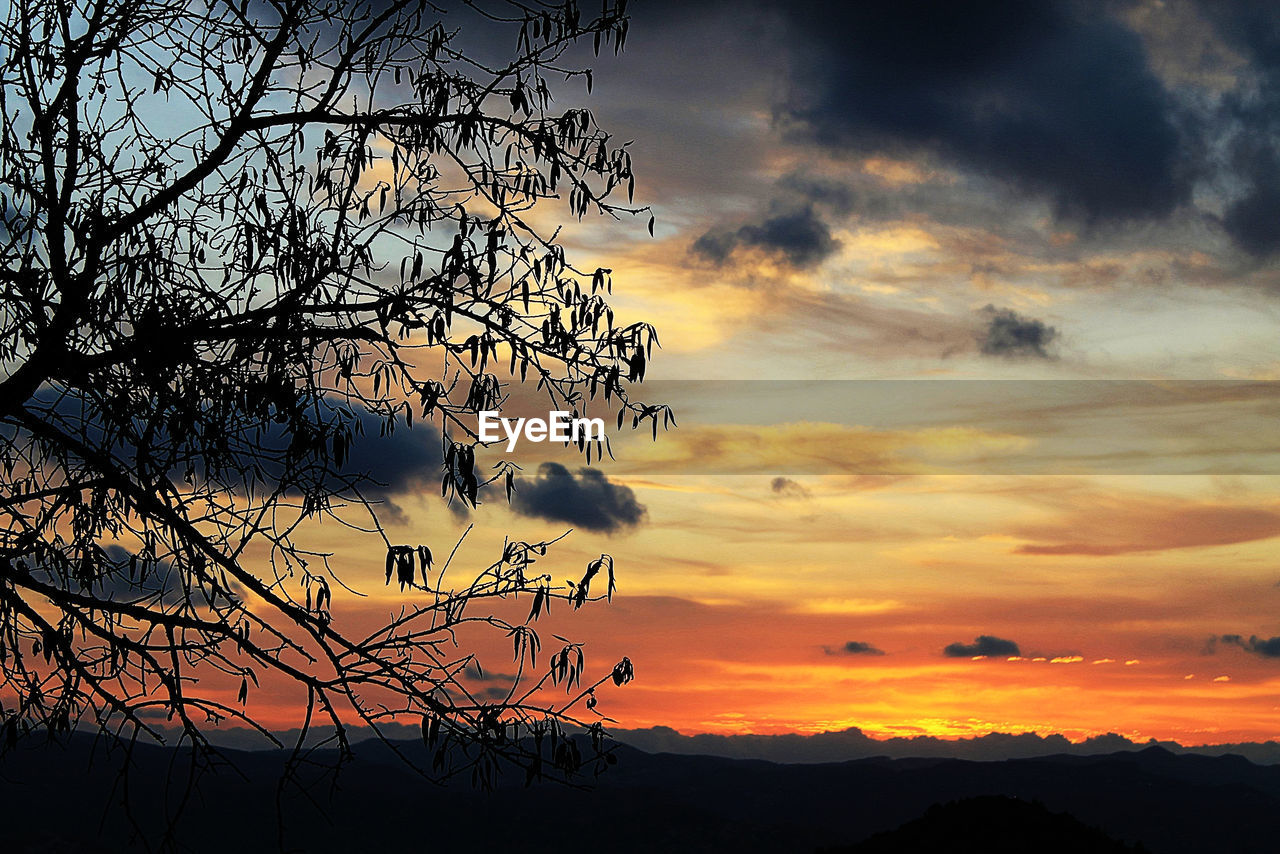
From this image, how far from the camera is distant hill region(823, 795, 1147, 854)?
30094mm

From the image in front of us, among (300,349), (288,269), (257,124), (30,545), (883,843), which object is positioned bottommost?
(883,843)

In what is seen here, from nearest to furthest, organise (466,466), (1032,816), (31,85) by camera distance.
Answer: (466,466) → (31,85) → (1032,816)

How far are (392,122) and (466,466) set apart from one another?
8.78ft

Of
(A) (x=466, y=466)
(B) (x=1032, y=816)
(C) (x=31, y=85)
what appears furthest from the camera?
(B) (x=1032, y=816)

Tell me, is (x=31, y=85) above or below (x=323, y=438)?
above

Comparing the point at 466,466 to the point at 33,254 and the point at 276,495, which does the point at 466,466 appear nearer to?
the point at 276,495

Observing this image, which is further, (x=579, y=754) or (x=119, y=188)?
(x=119, y=188)

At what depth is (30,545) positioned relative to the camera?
26.4ft

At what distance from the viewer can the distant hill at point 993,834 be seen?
3009 cm

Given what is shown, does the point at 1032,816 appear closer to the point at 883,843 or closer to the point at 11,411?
the point at 883,843

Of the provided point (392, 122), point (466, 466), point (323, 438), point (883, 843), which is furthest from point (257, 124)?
point (883, 843)

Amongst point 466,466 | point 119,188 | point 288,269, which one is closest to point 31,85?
point 119,188

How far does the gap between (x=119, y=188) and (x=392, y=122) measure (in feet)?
6.41

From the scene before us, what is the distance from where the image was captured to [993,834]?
30984 mm
